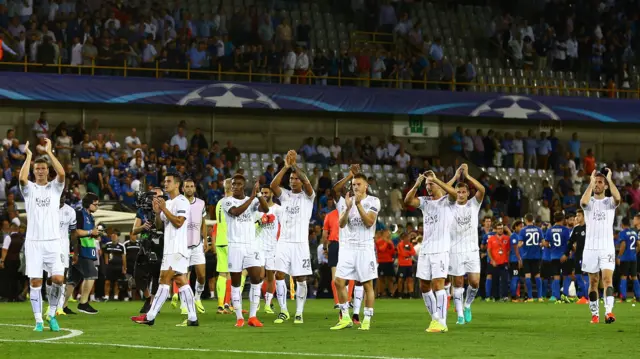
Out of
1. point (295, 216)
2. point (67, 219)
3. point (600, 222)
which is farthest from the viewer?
point (67, 219)

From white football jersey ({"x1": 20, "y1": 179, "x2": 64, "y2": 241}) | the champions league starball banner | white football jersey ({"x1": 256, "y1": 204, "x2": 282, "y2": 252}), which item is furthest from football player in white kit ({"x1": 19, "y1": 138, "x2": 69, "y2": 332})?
the champions league starball banner

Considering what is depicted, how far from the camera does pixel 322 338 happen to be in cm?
1569

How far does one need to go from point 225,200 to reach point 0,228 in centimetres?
1237

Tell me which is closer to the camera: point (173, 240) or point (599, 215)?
point (173, 240)

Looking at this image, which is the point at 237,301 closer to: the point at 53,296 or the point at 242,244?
the point at 242,244

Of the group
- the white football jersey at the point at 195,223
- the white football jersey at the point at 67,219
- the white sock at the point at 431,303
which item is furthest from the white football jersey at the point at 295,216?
the white football jersey at the point at 67,219

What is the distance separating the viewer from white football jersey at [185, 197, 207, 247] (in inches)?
766

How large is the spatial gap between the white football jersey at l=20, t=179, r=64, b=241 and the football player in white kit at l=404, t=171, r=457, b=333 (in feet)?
16.1

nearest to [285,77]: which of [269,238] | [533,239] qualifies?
[533,239]

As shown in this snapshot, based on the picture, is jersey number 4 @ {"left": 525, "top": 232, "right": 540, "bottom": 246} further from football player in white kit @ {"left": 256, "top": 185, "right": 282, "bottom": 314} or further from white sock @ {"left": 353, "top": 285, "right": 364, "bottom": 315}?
white sock @ {"left": 353, "top": 285, "right": 364, "bottom": 315}

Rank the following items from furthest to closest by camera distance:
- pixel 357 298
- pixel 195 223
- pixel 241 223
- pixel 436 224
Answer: pixel 195 223 → pixel 241 223 → pixel 357 298 → pixel 436 224

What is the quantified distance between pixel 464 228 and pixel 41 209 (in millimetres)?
7021

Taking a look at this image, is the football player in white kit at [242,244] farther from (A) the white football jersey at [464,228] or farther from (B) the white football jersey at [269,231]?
(A) the white football jersey at [464,228]

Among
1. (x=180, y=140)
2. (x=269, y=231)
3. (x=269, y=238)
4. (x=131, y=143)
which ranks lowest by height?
(x=269, y=238)
